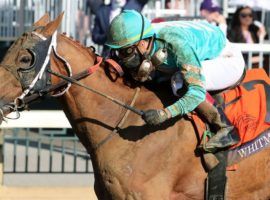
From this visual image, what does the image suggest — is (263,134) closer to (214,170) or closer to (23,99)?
(214,170)

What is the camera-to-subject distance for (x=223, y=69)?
6918 millimetres

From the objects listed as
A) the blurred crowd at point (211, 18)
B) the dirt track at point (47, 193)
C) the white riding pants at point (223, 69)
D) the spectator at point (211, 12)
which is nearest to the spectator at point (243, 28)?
the blurred crowd at point (211, 18)

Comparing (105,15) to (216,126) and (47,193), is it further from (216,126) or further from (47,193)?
(216,126)

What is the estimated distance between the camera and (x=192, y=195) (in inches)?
266

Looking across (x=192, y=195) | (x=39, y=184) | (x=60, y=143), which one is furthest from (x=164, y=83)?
(x=60, y=143)

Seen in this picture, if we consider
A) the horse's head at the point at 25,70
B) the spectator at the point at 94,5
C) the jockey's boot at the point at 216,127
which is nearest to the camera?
the horse's head at the point at 25,70

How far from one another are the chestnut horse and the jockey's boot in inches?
4.6

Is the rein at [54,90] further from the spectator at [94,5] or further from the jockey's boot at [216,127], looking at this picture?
the spectator at [94,5]

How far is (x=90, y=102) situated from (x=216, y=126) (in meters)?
0.86

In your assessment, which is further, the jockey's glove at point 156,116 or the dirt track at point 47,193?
the dirt track at point 47,193

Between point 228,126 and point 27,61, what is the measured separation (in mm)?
1427

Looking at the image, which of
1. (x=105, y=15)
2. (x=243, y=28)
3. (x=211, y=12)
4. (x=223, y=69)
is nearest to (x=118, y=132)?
(x=223, y=69)

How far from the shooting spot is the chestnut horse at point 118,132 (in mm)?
6445

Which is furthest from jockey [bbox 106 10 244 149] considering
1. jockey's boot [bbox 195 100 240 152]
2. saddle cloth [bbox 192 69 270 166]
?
saddle cloth [bbox 192 69 270 166]
